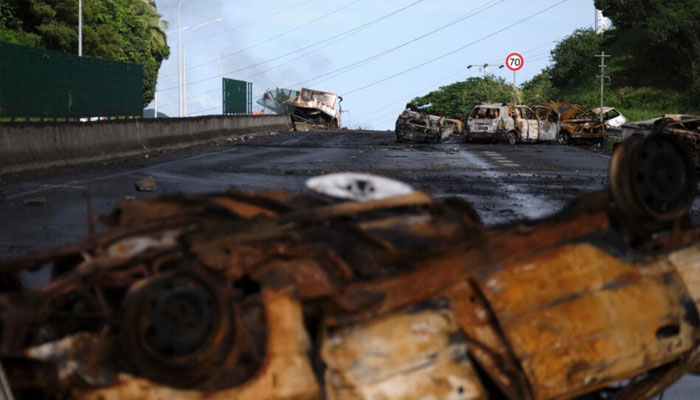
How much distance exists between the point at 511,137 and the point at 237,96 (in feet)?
101

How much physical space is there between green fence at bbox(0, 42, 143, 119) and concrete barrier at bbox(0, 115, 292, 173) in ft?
7.78

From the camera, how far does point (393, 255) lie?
3.27 meters

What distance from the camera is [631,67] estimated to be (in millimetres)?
82688

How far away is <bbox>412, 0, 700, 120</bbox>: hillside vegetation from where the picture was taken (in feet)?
239

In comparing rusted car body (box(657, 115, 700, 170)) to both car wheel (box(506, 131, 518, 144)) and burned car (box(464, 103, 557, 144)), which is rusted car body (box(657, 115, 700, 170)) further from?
burned car (box(464, 103, 557, 144))

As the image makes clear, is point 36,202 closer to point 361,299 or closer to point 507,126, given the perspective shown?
point 361,299

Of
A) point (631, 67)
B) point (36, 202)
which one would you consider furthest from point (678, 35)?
point (36, 202)

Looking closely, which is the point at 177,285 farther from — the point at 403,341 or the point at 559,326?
the point at 559,326

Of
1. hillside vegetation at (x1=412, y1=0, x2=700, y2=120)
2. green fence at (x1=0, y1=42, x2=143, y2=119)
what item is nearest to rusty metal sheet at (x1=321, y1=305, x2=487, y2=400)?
green fence at (x1=0, y1=42, x2=143, y2=119)

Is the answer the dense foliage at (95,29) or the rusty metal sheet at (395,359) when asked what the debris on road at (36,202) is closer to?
the rusty metal sheet at (395,359)

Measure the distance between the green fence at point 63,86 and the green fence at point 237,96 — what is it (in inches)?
1038

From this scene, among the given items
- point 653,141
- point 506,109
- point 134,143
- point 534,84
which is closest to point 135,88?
point 134,143

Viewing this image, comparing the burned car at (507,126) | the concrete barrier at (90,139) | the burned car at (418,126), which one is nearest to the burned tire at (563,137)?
the burned car at (507,126)

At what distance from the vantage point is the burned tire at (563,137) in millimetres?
39969
